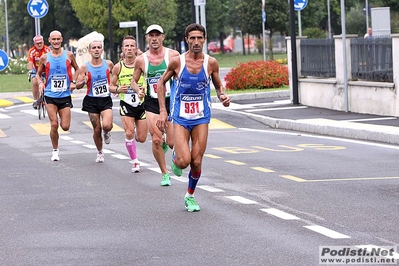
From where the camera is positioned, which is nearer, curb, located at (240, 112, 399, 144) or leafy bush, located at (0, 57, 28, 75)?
curb, located at (240, 112, 399, 144)

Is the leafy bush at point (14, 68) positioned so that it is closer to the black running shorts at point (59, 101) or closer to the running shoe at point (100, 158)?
the black running shorts at point (59, 101)

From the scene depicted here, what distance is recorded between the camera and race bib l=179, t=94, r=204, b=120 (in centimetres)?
1110

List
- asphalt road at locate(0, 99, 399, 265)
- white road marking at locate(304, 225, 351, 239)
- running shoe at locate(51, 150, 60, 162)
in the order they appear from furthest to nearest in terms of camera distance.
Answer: running shoe at locate(51, 150, 60, 162)
white road marking at locate(304, 225, 351, 239)
asphalt road at locate(0, 99, 399, 265)

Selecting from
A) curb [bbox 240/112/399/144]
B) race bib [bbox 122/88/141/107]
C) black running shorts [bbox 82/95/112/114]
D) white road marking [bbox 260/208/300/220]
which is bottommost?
curb [bbox 240/112/399/144]

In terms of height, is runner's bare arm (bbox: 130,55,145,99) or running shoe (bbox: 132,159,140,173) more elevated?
runner's bare arm (bbox: 130,55,145,99)

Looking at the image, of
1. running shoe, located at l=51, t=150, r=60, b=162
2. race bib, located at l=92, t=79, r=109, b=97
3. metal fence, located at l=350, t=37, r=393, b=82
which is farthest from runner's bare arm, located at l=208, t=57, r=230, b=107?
metal fence, located at l=350, t=37, r=393, b=82

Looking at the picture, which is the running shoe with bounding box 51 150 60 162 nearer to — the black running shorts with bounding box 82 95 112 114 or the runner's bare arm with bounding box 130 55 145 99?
the black running shorts with bounding box 82 95 112 114

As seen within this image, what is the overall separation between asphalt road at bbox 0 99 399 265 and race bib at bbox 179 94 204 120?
3.22 ft

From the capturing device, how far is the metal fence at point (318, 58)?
2709 centimetres

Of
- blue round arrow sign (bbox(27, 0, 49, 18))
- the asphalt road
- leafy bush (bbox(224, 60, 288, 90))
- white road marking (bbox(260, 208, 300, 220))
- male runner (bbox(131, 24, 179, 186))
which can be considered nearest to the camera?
the asphalt road

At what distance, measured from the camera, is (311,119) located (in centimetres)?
2350

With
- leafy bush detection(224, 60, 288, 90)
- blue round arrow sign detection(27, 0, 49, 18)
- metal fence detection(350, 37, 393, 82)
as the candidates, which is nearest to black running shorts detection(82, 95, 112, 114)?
metal fence detection(350, 37, 393, 82)

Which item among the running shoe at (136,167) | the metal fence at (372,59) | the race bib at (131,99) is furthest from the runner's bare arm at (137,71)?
the metal fence at (372,59)

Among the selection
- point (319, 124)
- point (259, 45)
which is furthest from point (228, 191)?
point (259, 45)
